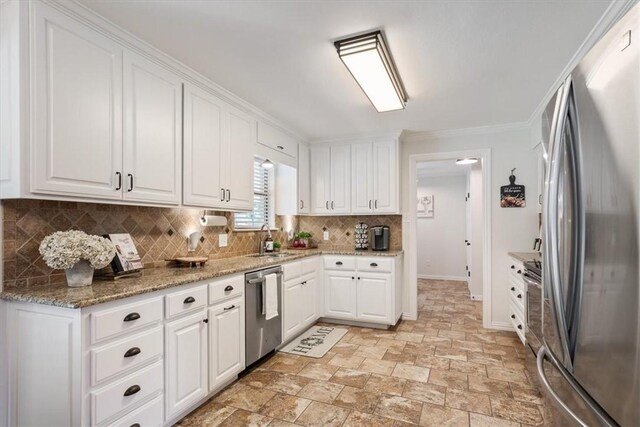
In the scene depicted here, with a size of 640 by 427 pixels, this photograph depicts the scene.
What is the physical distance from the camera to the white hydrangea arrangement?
1.64m

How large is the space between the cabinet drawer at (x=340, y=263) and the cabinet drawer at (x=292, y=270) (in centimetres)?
59

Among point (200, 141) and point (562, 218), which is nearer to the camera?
point (562, 218)

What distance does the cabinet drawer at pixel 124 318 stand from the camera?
1569 mm

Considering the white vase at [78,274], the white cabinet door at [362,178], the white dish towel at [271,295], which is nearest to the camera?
the white vase at [78,274]

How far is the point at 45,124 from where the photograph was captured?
5.39 feet

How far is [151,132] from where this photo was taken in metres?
2.20

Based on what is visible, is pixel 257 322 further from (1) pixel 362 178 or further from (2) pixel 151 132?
(1) pixel 362 178

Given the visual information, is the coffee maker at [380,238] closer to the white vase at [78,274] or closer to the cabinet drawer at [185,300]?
the cabinet drawer at [185,300]

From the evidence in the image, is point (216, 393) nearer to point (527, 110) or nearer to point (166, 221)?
point (166, 221)

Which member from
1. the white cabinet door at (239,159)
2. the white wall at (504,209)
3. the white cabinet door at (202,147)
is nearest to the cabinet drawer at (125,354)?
the white cabinet door at (202,147)

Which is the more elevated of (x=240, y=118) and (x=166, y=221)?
(x=240, y=118)

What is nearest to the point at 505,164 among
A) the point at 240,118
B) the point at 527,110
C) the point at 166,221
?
the point at 527,110

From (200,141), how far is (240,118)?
617mm

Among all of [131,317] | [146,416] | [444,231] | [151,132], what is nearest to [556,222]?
[131,317]
